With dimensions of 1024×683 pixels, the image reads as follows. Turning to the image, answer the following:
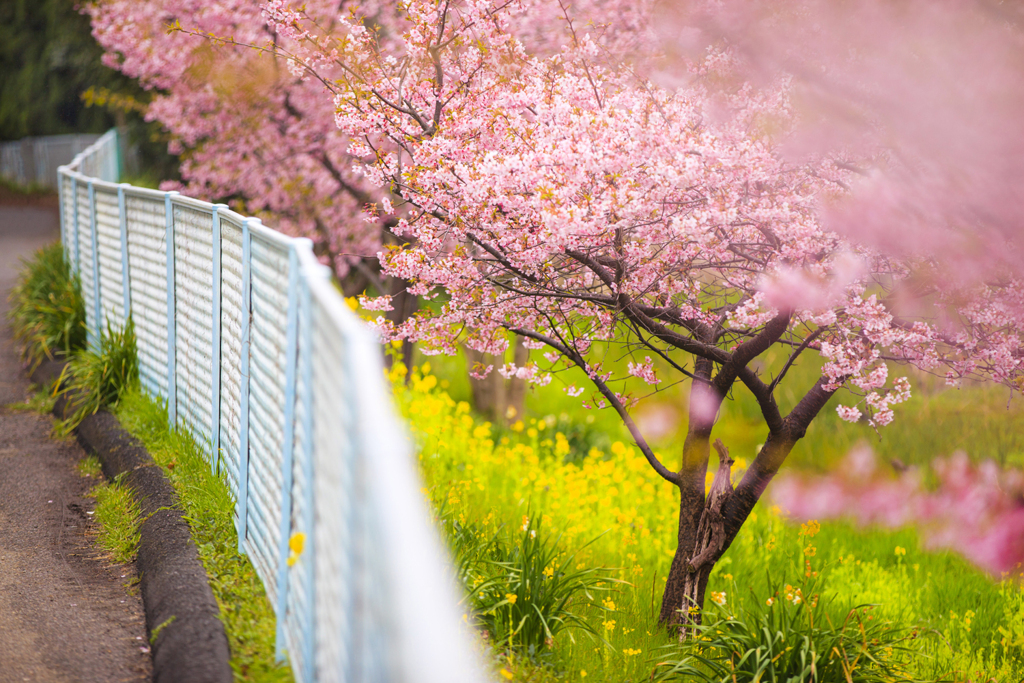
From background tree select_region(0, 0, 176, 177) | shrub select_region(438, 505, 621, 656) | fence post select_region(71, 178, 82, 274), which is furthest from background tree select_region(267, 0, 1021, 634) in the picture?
background tree select_region(0, 0, 176, 177)

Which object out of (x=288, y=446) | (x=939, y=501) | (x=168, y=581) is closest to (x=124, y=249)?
(x=168, y=581)

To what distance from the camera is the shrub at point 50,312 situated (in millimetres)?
7301

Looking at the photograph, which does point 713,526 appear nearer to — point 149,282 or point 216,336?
point 216,336

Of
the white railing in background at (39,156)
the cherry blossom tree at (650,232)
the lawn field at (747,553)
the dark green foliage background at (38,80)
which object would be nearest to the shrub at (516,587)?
the lawn field at (747,553)

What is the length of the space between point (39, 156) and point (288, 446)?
22.0 metres

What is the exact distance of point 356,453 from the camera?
6.93ft

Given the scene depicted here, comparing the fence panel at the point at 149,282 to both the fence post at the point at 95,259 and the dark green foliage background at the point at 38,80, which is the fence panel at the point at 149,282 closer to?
the fence post at the point at 95,259

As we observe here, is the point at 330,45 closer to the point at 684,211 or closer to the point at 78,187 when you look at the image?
the point at 684,211

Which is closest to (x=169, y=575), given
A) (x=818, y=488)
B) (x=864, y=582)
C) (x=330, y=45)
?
(x=330, y=45)

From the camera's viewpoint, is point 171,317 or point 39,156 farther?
point 39,156

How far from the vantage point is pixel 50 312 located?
761 cm

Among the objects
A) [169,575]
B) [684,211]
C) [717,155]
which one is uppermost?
[717,155]

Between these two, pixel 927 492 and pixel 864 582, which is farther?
pixel 927 492

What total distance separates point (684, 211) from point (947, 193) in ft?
4.06
